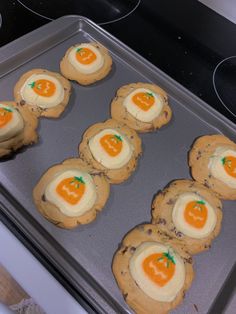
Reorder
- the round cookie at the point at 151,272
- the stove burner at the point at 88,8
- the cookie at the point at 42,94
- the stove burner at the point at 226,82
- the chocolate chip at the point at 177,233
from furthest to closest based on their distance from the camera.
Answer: the stove burner at the point at 88,8, the stove burner at the point at 226,82, the cookie at the point at 42,94, the chocolate chip at the point at 177,233, the round cookie at the point at 151,272

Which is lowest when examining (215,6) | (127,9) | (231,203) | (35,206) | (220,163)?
(231,203)

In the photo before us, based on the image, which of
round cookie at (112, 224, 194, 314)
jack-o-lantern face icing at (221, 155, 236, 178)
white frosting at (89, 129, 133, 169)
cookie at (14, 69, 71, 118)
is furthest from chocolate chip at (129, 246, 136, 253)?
cookie at (14, 69, 71, 118)

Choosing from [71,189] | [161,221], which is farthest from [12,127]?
[161,221]

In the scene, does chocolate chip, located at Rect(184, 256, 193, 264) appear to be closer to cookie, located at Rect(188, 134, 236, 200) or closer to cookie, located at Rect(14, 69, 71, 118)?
cookie, located at Rect(188, 134, 236, 200)

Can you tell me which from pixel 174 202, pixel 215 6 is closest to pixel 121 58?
pixel 215 6

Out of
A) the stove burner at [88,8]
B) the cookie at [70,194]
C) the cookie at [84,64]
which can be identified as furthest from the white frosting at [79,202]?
the stove burner at [88,8]

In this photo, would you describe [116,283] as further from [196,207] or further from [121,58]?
[121,58]

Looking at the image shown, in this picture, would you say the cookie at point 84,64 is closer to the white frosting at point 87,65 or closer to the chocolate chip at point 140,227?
the white frosting at point 87,65
